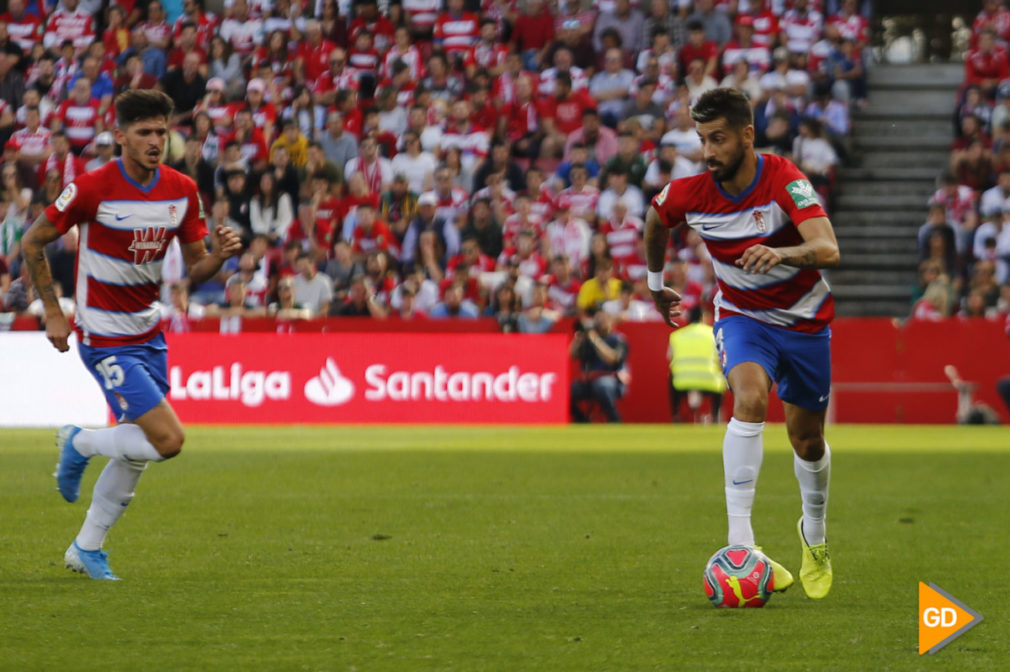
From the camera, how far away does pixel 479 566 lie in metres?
7.73

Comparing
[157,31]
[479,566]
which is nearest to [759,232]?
Answer: [479,566]

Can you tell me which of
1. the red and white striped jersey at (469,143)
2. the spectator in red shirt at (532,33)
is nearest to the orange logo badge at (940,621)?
the red and white striped jersey at (469,143)

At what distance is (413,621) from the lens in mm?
6035


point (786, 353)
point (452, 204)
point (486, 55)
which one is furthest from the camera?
point (486, 55)

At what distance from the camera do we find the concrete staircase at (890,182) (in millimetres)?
24359

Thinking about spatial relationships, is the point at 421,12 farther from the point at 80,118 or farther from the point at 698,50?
the point at 80,118

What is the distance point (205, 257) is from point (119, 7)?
20995mm

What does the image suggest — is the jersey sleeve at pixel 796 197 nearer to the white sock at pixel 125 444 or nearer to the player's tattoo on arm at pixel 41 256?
the white sock at pixel 125 444

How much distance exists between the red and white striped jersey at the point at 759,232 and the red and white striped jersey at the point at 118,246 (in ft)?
7.65

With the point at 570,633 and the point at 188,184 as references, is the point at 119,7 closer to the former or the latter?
the point at 188,184

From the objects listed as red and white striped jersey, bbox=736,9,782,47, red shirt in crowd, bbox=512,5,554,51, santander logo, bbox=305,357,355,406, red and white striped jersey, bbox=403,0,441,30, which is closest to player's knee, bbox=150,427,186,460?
santander logo, bbox=305,357,355,406

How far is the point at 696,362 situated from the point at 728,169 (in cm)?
1414

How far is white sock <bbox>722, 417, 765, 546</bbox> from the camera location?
6613 mm

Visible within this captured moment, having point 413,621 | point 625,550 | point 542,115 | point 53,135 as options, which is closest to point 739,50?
point 542,115
